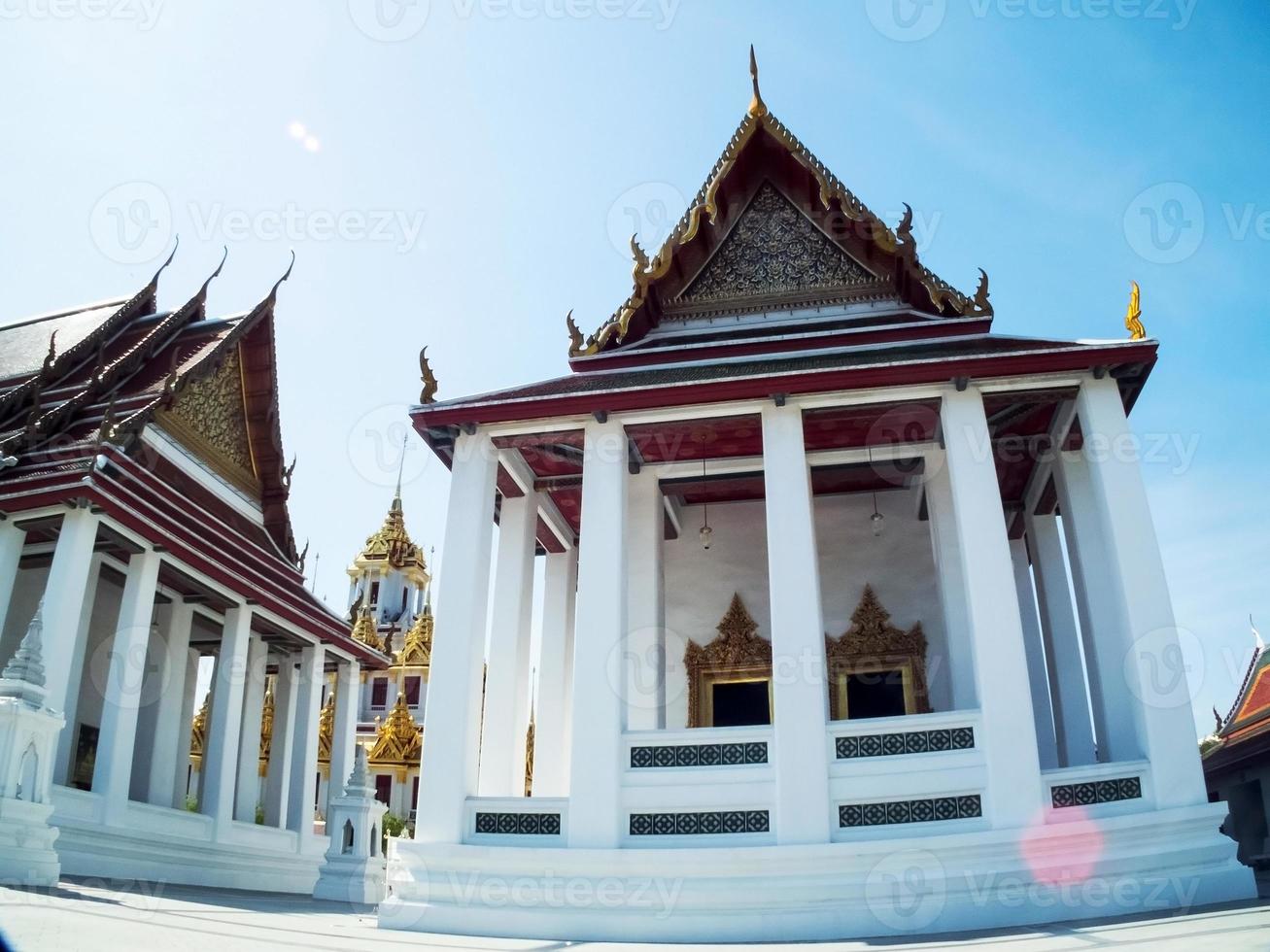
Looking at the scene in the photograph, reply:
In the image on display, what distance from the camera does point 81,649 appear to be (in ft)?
37.8

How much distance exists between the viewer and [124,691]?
10883 mm

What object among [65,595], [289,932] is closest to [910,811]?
[289,932]

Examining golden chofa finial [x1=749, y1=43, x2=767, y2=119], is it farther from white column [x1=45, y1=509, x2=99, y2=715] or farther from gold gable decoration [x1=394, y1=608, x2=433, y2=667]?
gold gable decoration [x1=394, y1=608, x2=433, y2=667]

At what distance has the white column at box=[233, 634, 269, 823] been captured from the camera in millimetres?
13680

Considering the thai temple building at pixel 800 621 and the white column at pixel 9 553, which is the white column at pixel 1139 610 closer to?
the thai temple building at pixel 800 621

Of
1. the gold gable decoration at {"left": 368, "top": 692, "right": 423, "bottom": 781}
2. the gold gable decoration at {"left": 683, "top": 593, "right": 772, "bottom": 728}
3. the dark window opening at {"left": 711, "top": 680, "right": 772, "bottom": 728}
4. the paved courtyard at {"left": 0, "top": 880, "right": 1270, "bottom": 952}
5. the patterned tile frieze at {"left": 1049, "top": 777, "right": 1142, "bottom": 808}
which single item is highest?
the gold gable decoration at {"left": 368, "top": 692, "right": 423, "bottom": 781}

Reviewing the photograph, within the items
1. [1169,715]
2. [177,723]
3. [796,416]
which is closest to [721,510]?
[796,416]

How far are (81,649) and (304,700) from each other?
3.78 m

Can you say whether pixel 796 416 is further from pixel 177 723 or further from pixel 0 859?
pixel 177 723

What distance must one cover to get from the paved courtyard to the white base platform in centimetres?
47

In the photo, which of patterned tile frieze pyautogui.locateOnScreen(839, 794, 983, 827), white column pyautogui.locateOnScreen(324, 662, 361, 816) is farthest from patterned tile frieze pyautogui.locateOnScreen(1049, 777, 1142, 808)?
white column pyautogui.locateOnScreen(324, 662, 361, 816)

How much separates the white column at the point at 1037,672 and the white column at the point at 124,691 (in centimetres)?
914

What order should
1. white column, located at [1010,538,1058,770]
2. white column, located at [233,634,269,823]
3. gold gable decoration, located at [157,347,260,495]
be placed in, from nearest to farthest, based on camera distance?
white column, located at [1010,538,1058,770] → gold gable decoration, located at [157,347,260,495] → white column, located at [233,634,269,823]

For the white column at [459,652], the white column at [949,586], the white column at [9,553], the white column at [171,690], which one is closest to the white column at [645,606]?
the white column at [459,652]
